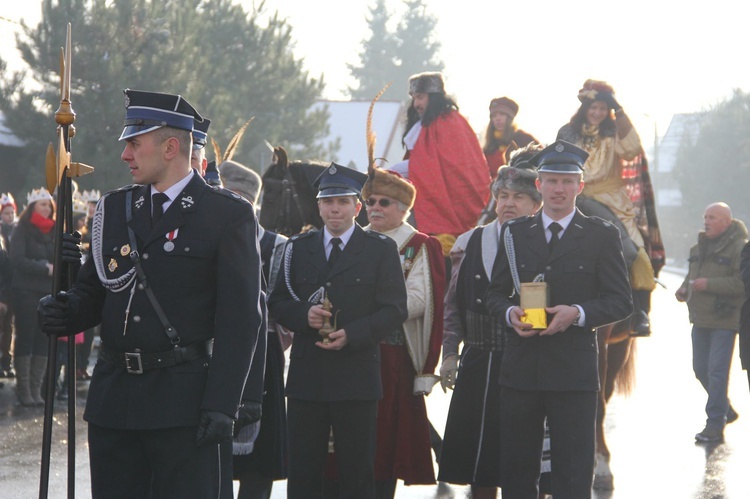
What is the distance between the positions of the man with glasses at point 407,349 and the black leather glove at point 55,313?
9.29ft

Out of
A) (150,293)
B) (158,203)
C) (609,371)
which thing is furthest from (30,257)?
(150,293)

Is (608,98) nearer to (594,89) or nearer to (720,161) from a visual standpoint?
(594,89)

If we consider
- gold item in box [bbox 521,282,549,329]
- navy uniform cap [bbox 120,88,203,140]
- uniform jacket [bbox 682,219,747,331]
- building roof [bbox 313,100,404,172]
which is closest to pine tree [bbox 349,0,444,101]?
building roof [bbox 313,100,404,172]

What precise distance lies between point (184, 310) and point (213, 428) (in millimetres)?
429

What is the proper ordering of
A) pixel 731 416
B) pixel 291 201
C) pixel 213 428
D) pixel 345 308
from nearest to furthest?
pixel 213 428, pixel 345 308, pixel 291 201, pixel 731 416

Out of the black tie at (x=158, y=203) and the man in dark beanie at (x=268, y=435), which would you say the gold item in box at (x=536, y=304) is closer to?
the man in dark beanie at (x=268, y=435)

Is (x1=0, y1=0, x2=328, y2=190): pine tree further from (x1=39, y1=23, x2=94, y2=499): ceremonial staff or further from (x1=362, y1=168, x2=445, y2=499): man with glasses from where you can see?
(x1=39, y1=23, x2=94, y2=499): ceremonial staff

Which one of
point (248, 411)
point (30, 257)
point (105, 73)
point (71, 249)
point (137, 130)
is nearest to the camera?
point (137, 130)

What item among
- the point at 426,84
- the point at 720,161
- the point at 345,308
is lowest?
the point at 345,308

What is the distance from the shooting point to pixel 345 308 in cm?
680

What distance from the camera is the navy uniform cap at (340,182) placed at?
273 inches

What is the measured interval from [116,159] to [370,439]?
26291 millimetres

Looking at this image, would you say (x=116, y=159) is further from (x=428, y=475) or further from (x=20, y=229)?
(x=428, y=475)

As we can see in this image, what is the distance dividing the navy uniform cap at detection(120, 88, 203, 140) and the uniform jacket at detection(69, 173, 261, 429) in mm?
243
